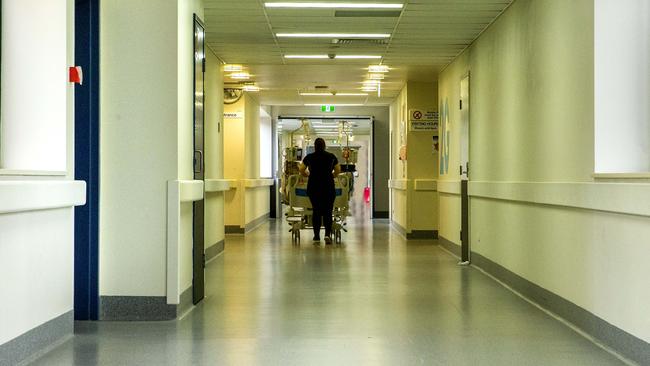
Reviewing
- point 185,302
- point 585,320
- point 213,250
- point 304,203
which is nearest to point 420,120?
point 304,203

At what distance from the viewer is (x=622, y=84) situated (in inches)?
175

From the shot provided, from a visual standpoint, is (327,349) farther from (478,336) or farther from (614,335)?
(614,335)

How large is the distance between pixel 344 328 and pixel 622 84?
7.74 feet

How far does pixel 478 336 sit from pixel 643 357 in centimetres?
106

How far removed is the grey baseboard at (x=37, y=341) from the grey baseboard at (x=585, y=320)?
10.7ft

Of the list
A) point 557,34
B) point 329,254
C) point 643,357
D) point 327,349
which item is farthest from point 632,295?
point 329,254

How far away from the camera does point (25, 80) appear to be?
4137mm

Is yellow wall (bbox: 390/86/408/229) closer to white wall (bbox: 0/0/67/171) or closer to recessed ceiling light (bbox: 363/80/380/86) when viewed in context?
recessed ceiling light (bbox: 363/80/380/86)

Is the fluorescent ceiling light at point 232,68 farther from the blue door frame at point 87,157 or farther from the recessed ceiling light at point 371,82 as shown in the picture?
the blue door frame at point 87,157

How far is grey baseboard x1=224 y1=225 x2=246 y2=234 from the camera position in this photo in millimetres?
13469

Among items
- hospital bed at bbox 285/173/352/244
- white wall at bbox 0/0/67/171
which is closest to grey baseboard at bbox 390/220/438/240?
hospital bed at bbox 285/173/352/244

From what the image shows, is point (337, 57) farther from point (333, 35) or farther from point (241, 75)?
point (241, 75)

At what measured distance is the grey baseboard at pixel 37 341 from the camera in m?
3.67

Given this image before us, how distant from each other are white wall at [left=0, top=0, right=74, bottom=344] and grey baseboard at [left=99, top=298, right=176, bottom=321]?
21.6 inches
